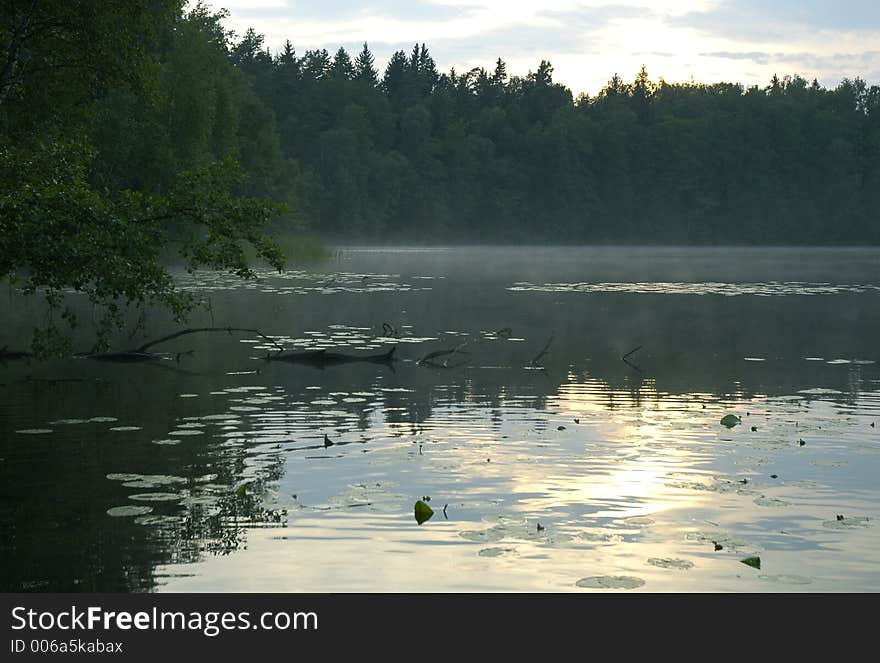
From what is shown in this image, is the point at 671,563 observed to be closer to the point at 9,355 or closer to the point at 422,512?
the point at 422,512

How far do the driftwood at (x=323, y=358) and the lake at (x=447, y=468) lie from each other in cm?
44

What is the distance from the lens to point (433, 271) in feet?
302

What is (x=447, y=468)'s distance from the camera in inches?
642

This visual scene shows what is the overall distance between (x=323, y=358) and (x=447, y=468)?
13436 mm

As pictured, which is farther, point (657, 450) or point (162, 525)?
point (657, 450)

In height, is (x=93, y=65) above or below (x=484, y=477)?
above

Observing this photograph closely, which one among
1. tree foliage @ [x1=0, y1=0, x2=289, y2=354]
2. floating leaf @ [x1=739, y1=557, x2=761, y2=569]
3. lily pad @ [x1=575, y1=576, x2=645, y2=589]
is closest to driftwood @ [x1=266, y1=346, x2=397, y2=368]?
tree foliage @ [x1=0, y1=0, x2=289, y2=354]

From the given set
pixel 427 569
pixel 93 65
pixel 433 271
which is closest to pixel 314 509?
pixel 427 569

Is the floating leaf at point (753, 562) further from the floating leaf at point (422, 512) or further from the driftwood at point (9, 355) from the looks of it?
the driftwood at point (9, 355)

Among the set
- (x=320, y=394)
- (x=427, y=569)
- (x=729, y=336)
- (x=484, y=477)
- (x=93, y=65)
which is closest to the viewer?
(x=427, y=569)

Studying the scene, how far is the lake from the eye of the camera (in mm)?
11578

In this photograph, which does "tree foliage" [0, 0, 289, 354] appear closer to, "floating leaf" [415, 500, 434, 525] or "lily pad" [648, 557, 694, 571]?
"floating leaf" [415, 500, 434, 525]

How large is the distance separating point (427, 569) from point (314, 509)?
2.78m

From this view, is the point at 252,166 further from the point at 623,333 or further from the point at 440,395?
the point at 440,395
